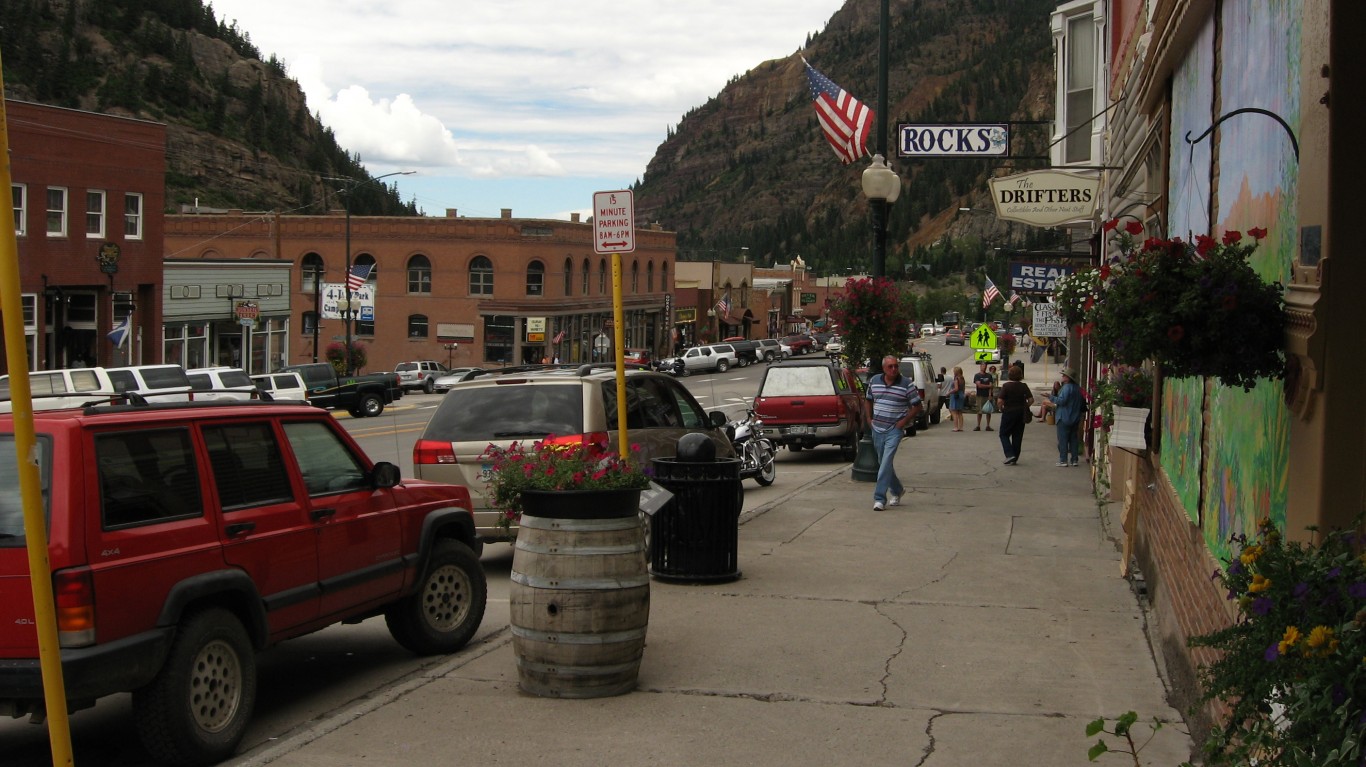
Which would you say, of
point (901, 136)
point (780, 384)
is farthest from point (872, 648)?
point (780, 384)

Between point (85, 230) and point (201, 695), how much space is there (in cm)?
3990

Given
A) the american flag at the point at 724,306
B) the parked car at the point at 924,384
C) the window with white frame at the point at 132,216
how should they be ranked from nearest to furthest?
the parked car at the point at 924,384
the window with white frame at the point at 132,216
the american flag at the point at 724,306

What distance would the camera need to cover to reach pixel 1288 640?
3.01m

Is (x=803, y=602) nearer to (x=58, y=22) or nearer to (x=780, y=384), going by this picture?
(x=780, y=384)

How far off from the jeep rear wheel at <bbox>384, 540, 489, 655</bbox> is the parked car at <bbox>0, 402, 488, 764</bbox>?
25mm

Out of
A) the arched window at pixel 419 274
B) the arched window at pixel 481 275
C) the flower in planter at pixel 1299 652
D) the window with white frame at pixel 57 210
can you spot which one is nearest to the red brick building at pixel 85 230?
the window with white frame at pixel 57 210

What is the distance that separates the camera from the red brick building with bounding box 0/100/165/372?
3931cm

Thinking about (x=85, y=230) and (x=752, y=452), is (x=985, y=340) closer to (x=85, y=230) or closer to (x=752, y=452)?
(x=752, y=452)

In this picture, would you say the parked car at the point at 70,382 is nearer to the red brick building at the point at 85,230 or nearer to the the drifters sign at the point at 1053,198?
the red brick building at the point at 85,230

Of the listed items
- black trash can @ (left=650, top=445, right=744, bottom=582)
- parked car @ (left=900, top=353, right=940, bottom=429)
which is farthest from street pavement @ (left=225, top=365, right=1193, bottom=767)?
parked car @ (left=900, top=353, right=940, bottom=429)

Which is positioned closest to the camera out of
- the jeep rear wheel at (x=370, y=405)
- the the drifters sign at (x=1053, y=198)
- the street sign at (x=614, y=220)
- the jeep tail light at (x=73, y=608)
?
the jeep tail light at (x=73, y=608)

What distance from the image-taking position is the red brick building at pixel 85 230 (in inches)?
1548

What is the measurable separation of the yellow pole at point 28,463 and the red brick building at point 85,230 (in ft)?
119

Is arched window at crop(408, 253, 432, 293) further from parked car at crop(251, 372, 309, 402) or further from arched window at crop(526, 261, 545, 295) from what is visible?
parked car at crop(251, 372, 309, 402)
